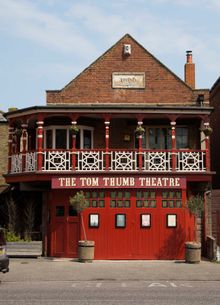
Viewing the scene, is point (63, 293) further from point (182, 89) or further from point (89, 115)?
point (182, 89)

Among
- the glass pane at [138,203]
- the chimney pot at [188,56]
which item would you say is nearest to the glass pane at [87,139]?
the glass pane at [138,203]

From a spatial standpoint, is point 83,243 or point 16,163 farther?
point 16,163

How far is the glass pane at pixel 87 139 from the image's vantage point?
2458 centimetres

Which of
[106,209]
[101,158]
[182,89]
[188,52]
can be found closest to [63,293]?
[106,209]

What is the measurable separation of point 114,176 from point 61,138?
360 centimetres

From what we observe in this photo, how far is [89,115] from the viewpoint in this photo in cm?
2288

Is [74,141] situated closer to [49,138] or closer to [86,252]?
[49,138]

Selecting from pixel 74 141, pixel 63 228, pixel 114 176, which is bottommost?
pixel 63 228

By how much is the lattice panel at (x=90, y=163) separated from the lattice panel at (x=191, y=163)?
11.4 ft

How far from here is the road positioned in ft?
38.4

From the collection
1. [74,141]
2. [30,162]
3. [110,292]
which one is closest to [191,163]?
[74,141]

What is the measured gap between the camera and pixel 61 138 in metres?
24.2

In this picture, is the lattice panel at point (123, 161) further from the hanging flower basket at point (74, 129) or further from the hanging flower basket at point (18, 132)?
the hanging flower basket at point (18, 132)

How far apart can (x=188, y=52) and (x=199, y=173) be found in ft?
28.0
